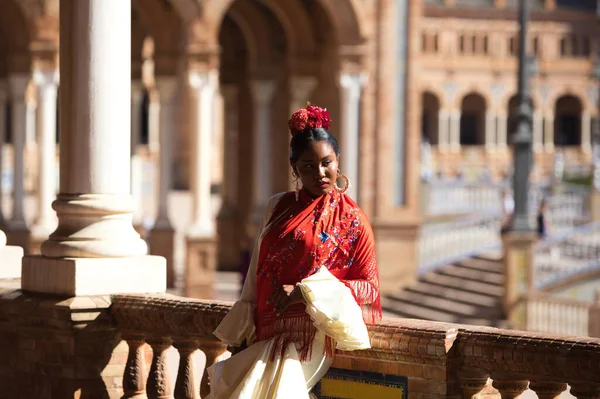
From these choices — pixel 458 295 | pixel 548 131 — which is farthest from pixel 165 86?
pixel 548 131

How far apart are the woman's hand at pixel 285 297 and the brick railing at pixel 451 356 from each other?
39 cm

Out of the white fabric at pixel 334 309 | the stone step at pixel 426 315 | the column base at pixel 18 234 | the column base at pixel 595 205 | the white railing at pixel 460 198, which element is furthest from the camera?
the white railing at pixel 460 198

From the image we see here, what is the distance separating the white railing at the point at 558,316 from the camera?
17516 mm

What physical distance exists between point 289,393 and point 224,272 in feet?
56.9

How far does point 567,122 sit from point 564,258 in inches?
1828

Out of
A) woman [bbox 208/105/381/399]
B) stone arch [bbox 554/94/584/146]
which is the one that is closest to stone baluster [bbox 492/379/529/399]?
→ woman [bbox 208/105/381/399]

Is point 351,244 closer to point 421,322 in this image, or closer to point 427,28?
point 421,322

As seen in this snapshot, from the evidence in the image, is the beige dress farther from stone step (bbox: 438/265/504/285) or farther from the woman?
stone step (bbox: 438/265/504/285)

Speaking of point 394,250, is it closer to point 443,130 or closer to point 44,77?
point 44,77

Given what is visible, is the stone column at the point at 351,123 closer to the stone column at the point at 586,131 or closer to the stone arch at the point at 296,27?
the stone arch at the point at 296,27

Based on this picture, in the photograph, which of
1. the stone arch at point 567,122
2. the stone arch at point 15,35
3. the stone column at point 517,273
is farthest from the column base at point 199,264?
the stone arch at point 567,122

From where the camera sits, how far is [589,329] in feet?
56.0

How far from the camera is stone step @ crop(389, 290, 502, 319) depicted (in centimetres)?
1930

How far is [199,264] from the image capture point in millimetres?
18781
